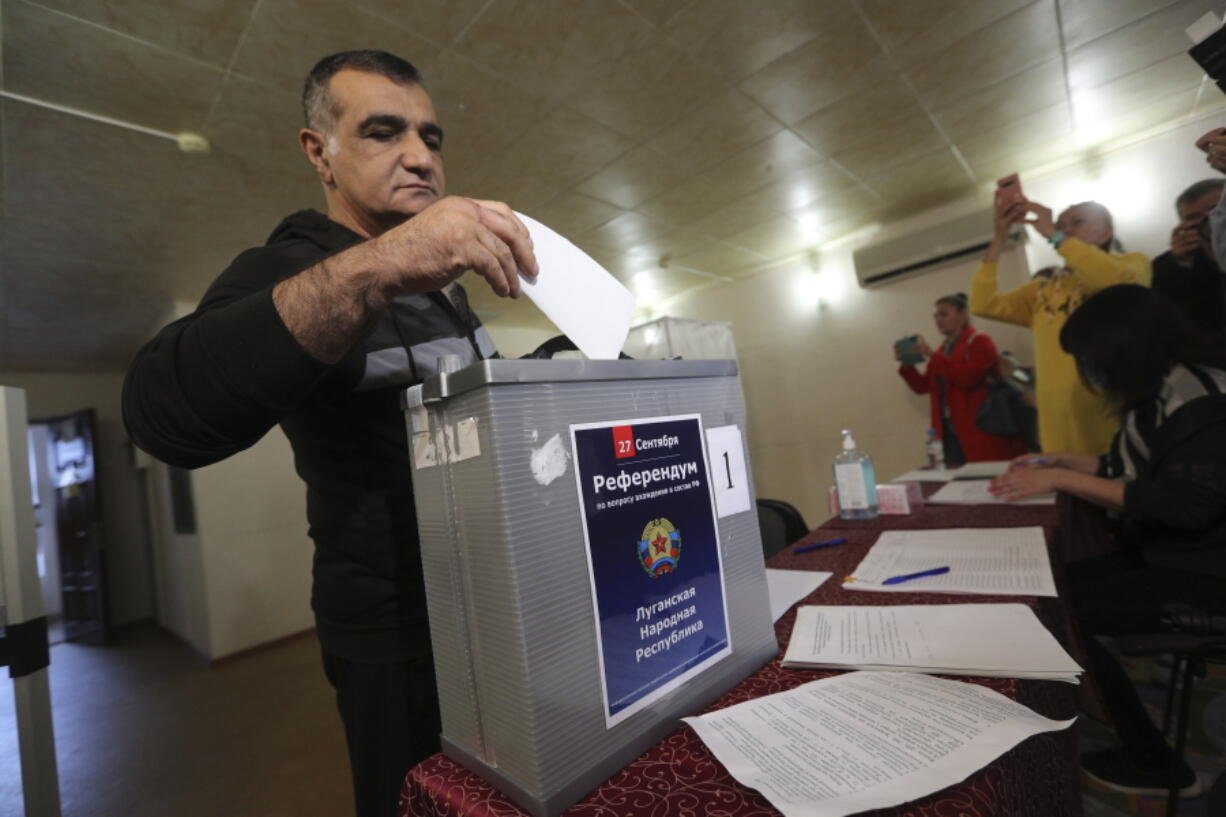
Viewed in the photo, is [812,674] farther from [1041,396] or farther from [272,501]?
[272,501]

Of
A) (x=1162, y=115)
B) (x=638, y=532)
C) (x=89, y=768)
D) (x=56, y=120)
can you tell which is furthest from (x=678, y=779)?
(x=1162, y=115)

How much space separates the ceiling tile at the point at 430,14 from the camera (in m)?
1.65

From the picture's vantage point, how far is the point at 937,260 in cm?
401

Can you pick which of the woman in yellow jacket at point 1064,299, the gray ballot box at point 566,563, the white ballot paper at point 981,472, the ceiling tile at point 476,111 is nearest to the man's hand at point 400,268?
the gray ballot box at point 566,563

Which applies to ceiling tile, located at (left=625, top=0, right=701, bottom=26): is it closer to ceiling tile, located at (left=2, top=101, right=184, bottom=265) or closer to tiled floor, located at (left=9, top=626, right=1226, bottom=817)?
ceiling tile, located at (left=2, top=101, right=184, bottom=265)

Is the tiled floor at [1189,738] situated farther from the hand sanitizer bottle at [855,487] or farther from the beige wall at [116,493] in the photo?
the beige wall at [116,493]

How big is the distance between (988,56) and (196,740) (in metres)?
4.86

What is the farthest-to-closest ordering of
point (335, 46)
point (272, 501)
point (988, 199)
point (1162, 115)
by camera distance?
1. point (272, 501)
2. point (988, 199)
3. point (1162, 115)
4. point (335, 46)

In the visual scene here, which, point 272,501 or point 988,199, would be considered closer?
point 988,199

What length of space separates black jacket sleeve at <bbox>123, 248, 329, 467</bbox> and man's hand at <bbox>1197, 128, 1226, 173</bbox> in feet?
5.46

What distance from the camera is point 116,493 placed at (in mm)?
5441

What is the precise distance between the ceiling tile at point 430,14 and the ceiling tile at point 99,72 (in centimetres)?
66

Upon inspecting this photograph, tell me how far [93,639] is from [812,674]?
267 inches

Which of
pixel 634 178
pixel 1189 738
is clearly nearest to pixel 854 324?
pixel 634 178
